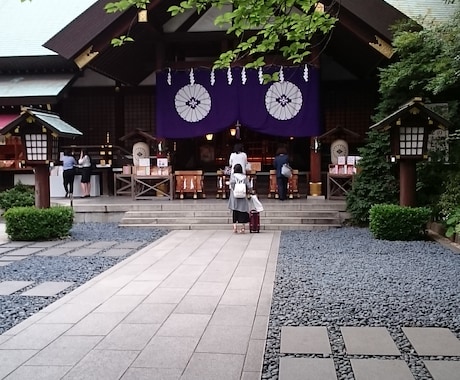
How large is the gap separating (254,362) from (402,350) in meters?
1.25

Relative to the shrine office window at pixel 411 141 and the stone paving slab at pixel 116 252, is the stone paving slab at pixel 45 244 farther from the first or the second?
the shrine office window at pixel 411 141

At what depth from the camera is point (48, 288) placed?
262 inches

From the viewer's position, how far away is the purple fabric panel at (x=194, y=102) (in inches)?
616

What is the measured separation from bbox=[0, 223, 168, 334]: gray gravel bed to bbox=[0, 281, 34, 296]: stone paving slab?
0.11 metres

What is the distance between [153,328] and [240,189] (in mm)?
6421

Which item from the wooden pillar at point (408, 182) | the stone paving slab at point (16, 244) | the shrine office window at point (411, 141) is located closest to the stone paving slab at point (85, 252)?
the stone paving slab at point (16, 244)

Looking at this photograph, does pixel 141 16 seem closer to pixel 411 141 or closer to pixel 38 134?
pixel 38 134

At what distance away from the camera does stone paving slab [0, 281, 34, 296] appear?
21.4 feet

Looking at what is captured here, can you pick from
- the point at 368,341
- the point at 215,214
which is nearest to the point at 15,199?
the point at 215,214

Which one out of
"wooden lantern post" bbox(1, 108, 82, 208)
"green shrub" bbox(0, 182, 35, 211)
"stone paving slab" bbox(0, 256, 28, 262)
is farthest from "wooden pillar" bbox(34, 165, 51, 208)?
"green shrub" bbox(0, 182, 35, 211)

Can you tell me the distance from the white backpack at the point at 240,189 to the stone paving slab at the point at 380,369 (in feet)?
A: 23.7

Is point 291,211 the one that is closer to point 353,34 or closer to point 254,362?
point 353,34

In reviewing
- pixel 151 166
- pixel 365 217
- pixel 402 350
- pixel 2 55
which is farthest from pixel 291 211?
pixel 2 55

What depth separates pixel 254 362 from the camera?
3971mm
